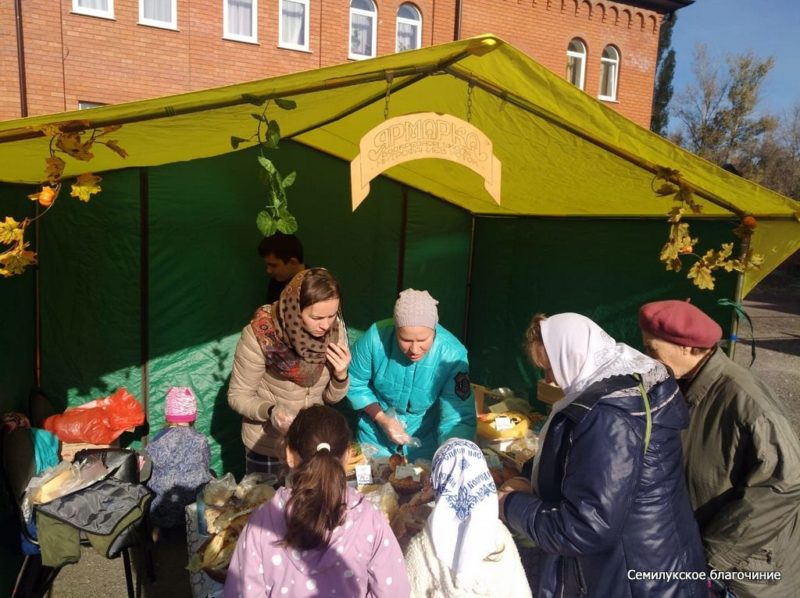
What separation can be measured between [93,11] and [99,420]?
34.0 ft

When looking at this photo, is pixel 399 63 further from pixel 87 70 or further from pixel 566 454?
pixel 87 70

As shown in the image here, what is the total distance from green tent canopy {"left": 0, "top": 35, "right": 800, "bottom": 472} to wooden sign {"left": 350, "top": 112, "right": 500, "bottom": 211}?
180mm

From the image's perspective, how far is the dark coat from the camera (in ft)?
4.88

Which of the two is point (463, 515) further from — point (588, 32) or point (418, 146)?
point (588, 32)

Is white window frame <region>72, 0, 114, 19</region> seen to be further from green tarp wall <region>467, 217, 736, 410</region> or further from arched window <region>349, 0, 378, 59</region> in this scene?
green tarp wall <region>467, 217, 736, 410</region>

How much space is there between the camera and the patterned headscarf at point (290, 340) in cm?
257

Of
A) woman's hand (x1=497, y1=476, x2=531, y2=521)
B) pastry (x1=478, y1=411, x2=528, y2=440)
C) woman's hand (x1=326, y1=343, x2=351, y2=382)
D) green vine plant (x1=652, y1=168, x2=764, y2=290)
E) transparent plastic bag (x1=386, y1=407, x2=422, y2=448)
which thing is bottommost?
pastry (x1=478, y1=411, x2=528, y2=440)

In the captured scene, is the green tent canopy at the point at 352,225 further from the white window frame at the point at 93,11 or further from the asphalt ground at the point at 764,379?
the white window frame at the point at 93,11

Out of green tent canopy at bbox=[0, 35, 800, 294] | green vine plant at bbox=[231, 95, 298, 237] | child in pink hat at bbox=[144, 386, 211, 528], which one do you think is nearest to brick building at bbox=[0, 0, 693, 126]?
green tent canopy at bbox=[0, 35, 800, 294]

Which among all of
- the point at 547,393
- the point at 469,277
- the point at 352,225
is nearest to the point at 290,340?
the point at 352,225

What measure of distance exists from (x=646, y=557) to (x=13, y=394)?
135 inches

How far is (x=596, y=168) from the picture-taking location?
9.58ft

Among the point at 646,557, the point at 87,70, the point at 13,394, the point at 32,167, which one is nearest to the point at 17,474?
the point at 13,394

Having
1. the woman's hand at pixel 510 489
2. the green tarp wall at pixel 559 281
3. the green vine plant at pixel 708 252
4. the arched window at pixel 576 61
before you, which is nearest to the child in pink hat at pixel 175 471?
the woman's hand at pixel 510 489
